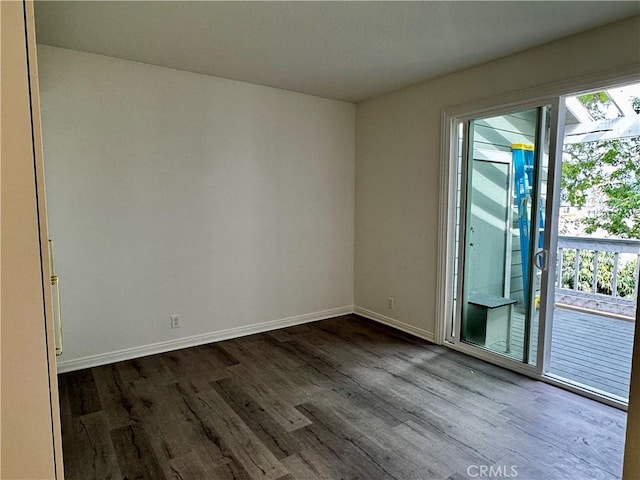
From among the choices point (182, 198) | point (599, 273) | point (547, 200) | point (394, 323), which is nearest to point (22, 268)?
point (182, 198)

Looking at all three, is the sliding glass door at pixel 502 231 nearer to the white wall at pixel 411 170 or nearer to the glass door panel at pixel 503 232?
the glass door panel at pixel 503 232

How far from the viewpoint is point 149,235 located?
3.40 metres

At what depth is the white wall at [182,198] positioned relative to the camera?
306cm

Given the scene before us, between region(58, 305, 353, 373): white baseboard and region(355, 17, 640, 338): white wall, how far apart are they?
0.59m

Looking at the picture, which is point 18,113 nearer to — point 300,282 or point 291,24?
point 291,24

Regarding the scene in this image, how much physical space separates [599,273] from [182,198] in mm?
4909

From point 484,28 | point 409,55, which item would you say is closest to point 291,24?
point 409,55

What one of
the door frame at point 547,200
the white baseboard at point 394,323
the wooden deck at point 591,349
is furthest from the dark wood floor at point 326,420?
the wooden deck at point 591,349

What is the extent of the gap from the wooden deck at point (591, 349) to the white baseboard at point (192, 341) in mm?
2092

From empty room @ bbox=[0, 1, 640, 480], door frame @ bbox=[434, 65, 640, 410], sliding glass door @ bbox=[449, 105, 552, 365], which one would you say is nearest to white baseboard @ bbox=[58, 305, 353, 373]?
empty room @ bbox=[0, 1, 640, 480]

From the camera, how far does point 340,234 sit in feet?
15.1

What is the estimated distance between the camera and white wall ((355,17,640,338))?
2855mm

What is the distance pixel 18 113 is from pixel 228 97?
131 inches

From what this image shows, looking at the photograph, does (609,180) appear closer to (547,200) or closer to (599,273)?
(599,273)
